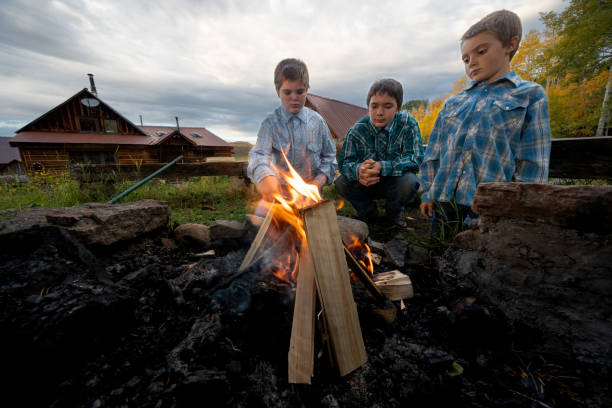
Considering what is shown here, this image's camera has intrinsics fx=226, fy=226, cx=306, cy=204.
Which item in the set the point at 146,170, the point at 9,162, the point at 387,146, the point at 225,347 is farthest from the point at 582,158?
the point at 9,162

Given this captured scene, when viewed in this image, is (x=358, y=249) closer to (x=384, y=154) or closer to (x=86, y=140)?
(x=384, y=154)

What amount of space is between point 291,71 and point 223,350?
9.39 feet

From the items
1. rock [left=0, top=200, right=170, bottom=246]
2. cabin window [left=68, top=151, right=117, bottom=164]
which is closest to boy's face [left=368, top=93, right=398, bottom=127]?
rock [left=0, top=200, right=170, bottom=246]

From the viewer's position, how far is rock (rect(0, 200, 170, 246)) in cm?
201

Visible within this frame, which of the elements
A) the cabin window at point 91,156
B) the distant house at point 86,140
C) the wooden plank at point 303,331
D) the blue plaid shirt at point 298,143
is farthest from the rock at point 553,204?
the cabin window at point 91,156

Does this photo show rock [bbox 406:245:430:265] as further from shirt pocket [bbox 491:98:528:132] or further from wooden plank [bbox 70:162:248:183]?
wooden plank [bbox 70:162:248:183]

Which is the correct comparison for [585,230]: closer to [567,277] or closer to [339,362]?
[567,277]

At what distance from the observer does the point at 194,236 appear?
2686 mm

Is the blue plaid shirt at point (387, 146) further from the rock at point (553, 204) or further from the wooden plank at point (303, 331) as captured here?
the wooden plank at point (303, 331)

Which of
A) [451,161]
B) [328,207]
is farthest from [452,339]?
[451,161]

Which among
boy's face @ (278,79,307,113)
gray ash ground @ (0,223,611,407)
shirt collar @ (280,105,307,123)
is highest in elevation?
boy's face @ (278,79,307,113)

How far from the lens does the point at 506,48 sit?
205cm

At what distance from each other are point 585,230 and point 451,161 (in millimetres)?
1369

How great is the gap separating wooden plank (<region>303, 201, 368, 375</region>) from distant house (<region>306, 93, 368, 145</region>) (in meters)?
21.4
